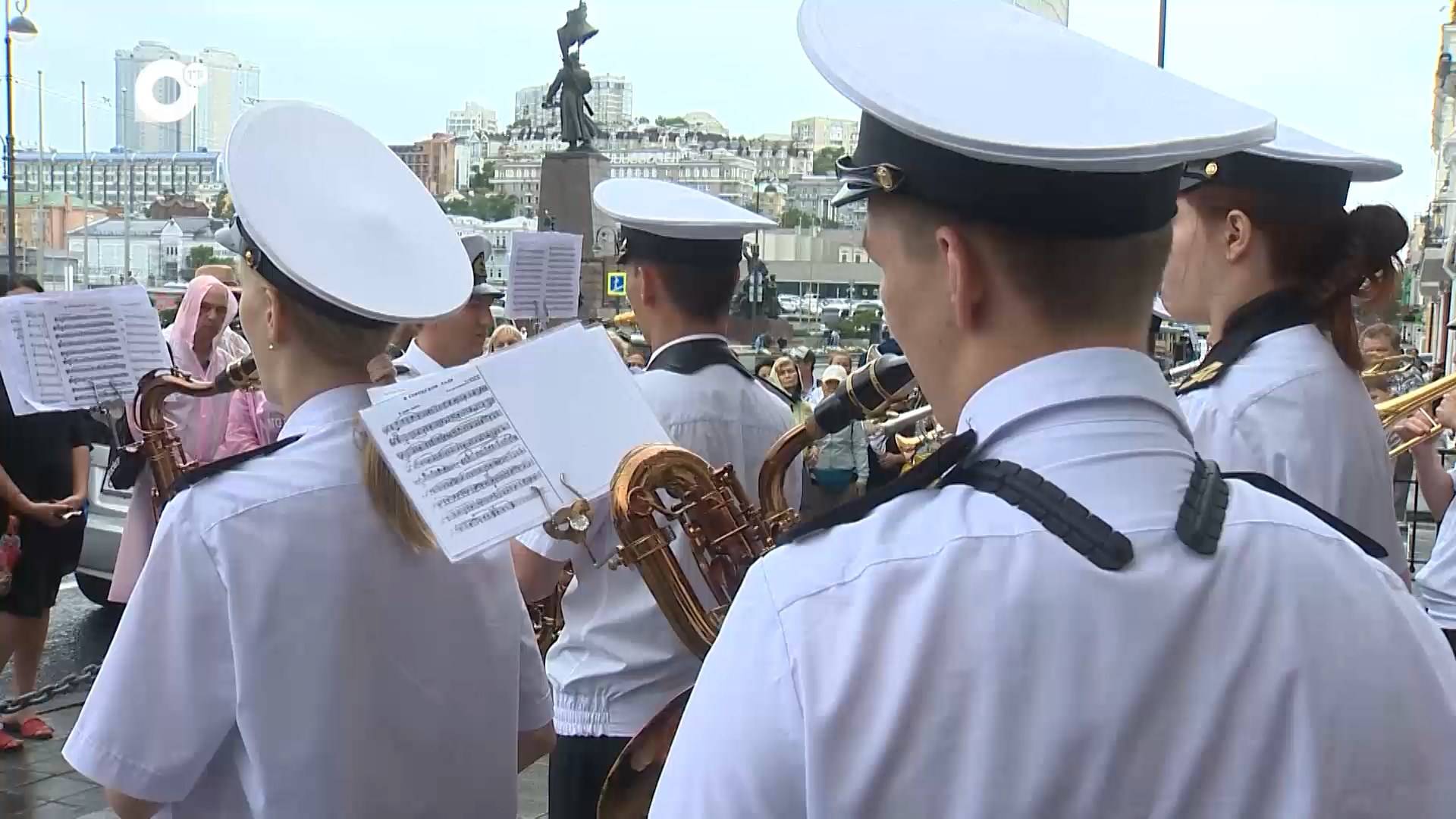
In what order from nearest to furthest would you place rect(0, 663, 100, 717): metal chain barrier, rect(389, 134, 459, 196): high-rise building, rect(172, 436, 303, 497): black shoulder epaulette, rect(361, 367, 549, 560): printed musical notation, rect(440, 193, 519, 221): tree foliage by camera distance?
rect(361, 367, 549, 560): printed musical notation → rect(172, 436, 303, 497): black shoulder epaulette → rect(0, 663, 100, 717): metal chain barrier → rect(440, 193, 519, 221): tree foliage → rect(389, 134, 459, 196): high-rise building

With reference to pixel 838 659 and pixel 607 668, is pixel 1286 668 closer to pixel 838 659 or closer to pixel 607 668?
pixel 838 659

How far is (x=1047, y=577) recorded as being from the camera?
115 centimetres

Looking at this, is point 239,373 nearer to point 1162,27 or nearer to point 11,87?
point 1162,27

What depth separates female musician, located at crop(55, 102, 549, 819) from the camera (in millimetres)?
2160

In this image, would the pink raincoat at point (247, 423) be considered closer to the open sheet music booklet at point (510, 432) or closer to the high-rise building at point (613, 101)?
the open sheet music booklet at point (510, 432)

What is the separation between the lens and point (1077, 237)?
1.24 m

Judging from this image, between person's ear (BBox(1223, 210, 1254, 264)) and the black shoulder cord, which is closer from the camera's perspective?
the black shoulder cord

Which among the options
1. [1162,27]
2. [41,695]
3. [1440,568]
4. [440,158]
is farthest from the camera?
[440,158]

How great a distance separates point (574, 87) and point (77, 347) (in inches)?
1188

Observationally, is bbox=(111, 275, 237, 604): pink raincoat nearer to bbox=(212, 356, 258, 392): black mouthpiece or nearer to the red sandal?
the red sandal

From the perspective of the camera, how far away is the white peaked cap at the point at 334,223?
231 cm

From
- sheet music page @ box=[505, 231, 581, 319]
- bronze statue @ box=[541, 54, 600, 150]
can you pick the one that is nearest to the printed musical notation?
sheet music page @ box=[505, 231, 581, 319]

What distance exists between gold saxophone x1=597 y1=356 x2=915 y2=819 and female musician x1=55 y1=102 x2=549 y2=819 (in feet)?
0.86

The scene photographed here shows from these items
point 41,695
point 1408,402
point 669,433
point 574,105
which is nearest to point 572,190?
point 574,105
